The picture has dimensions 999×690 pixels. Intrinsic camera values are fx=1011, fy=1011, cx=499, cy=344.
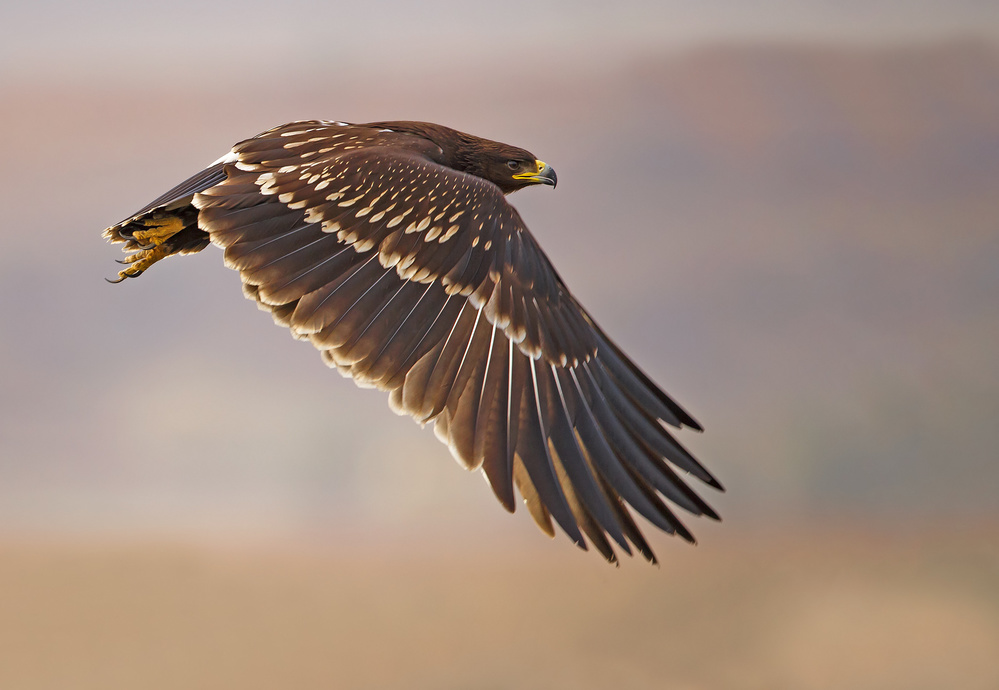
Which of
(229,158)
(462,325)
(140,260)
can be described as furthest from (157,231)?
(462,325)

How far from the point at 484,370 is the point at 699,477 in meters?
1.07

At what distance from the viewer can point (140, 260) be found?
19.8ft

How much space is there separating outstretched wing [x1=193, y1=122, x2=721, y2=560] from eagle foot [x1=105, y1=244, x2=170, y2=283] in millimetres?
1065

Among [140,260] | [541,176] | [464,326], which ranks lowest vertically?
[464,326]

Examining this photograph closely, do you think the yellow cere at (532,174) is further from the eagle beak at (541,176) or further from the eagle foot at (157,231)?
the eagle foot at (157,231)

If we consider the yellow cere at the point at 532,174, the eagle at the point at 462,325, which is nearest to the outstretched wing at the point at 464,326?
the eagle at the point at 462,325

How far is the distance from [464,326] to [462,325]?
10mm

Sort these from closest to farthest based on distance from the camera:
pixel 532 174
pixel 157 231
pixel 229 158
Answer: pixel 229 158 < pixel 157 231 < pixel 532 174

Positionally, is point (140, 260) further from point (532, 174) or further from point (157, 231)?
point (532, 174)

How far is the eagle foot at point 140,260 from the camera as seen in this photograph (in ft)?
19.8

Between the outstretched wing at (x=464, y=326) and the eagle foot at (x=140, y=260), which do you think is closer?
the outstretched wing at (x=464, y=326)

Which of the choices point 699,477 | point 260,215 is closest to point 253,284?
point 260,215

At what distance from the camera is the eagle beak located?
6.47 m

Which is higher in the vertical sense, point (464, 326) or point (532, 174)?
point (532, 174)
